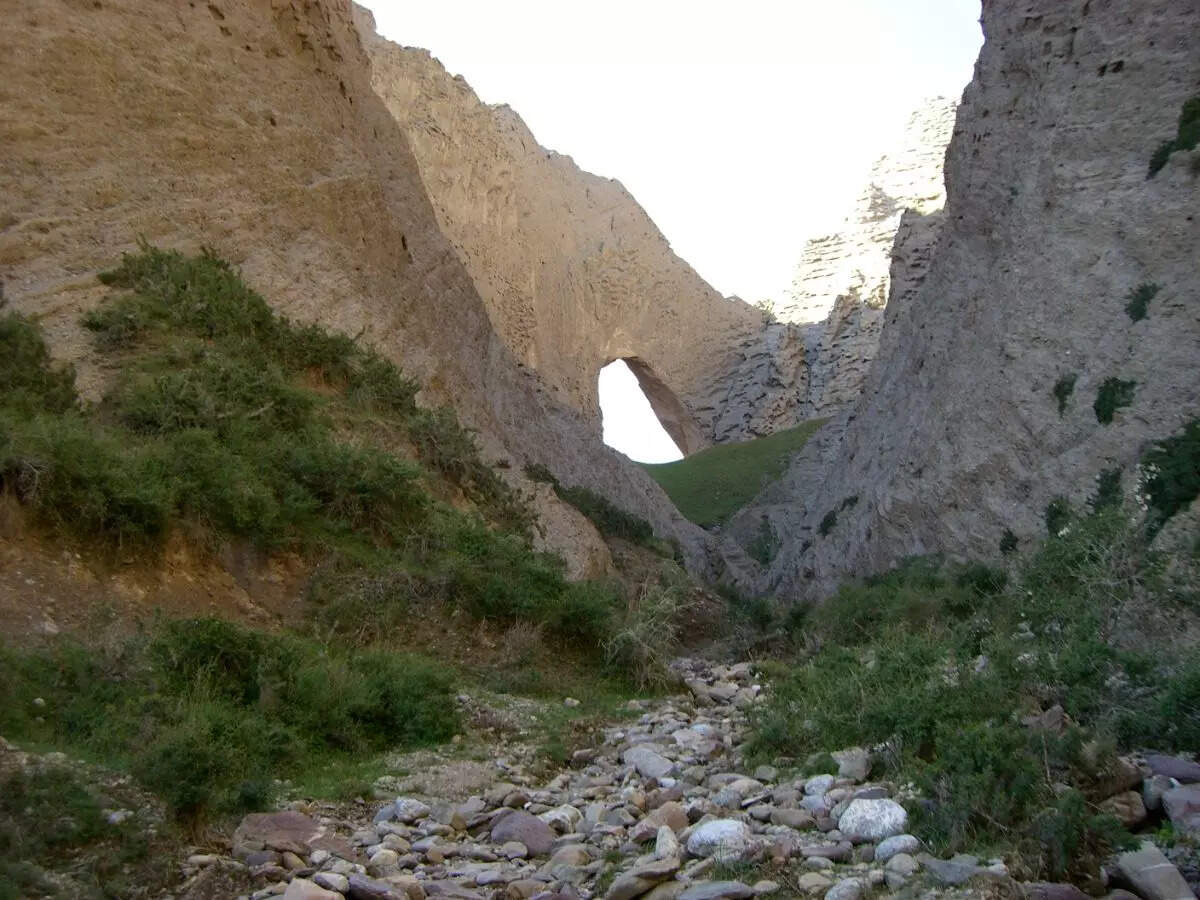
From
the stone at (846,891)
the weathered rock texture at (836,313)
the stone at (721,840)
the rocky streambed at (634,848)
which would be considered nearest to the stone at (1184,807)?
the rocky streambed at (634,848)

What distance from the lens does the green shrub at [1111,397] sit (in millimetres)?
14641

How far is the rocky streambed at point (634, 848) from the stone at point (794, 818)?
12 millimetres

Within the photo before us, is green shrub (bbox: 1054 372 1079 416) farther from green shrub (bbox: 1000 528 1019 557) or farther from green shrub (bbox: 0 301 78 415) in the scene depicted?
green shrub (bbox: 0 301 78 415)

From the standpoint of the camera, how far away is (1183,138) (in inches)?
623

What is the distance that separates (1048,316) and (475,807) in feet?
41.1

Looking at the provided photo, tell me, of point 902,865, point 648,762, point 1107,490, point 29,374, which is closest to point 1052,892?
point 902,865

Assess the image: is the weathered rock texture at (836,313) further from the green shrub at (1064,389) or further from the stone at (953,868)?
the stone at (953,868)

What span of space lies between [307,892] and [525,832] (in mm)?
1900

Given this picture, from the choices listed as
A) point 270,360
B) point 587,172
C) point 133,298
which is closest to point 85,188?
point 133,298

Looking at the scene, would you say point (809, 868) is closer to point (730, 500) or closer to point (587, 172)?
point (730, 500)

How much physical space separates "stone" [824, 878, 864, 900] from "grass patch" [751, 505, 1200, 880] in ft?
2.13

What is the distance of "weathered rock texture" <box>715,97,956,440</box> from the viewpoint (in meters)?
48.9

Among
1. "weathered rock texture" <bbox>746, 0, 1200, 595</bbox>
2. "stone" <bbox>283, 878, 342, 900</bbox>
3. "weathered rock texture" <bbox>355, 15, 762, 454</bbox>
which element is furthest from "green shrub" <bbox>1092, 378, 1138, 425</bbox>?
"weathered rock texture" <bbox>355, 15, 762, 454</bbox>

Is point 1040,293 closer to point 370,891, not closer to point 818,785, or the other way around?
point 818,785
